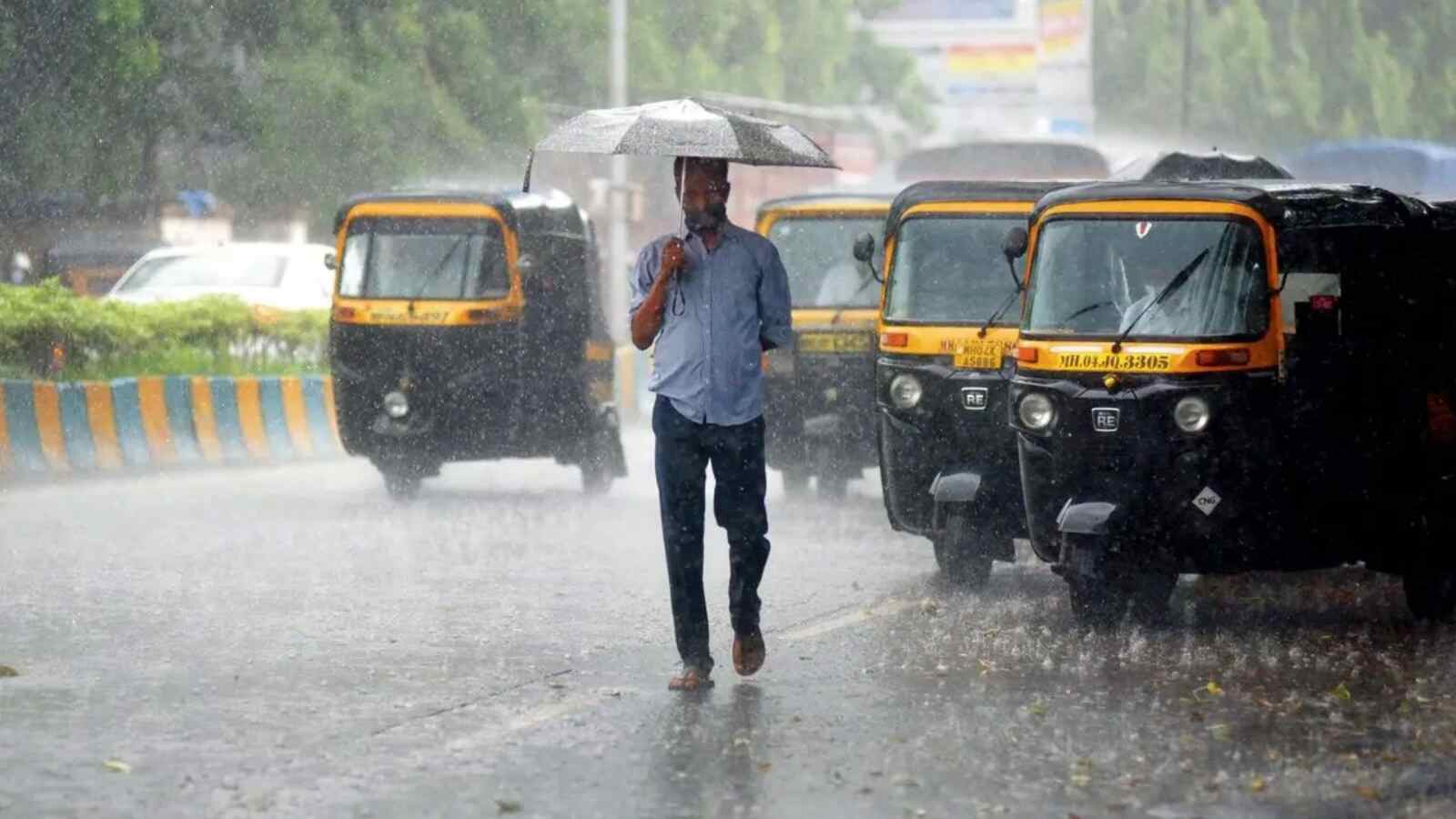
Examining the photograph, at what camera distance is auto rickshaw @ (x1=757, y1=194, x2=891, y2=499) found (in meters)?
19.0

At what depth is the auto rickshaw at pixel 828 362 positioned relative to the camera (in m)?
19.0

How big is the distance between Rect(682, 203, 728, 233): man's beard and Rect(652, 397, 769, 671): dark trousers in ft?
2.01

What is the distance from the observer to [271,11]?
104ft

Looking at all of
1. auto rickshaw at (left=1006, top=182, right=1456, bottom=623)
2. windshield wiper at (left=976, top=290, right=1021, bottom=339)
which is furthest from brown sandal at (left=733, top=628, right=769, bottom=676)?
windshield wiper at (left=976, top=290, right=1021, bottom=339)

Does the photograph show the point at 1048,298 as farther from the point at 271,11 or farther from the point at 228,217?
the point at 228,217

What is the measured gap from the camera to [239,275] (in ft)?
84.6

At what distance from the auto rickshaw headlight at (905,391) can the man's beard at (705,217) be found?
3941 millimetres

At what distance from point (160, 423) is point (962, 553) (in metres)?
9.83

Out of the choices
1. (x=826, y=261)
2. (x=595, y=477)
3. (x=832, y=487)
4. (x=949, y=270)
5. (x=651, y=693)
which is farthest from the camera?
(x=595, y=477)

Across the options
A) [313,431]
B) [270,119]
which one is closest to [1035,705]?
[313,431]

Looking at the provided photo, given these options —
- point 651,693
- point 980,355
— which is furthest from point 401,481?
point 651,693

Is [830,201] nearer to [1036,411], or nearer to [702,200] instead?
[1036,411]

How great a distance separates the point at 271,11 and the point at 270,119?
153 centimetres

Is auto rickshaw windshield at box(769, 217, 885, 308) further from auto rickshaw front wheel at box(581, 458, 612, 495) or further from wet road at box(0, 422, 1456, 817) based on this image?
wet road at box(0, 422, 1456, 817)
